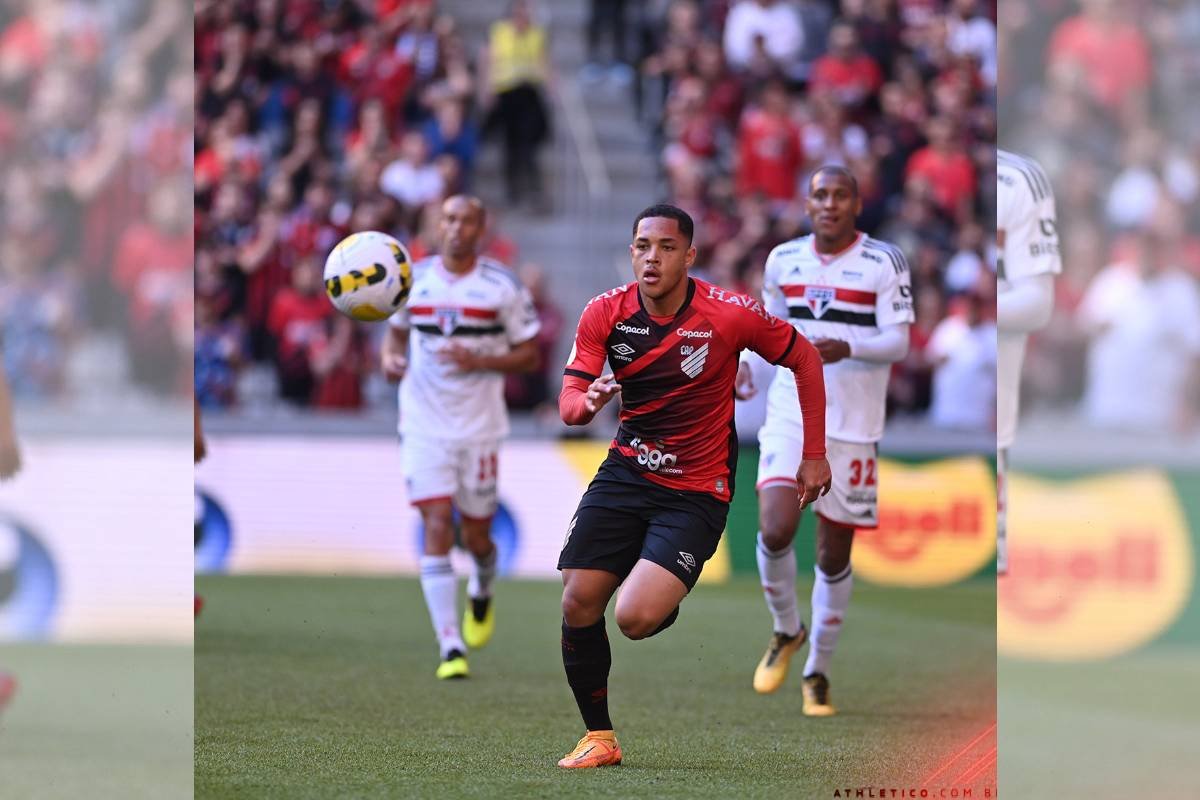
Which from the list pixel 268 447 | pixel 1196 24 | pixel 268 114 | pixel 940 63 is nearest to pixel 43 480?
pixel 268 447

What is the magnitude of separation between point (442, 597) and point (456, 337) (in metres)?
1.57

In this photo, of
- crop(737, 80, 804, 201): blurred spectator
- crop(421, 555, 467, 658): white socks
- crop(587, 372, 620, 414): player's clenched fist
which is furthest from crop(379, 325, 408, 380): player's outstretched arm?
crop(737, 80, 804, 201): blurred spectator

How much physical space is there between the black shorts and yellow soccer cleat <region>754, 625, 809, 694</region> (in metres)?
2.21

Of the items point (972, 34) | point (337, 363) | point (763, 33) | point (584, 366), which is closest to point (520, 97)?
point (763, 33)

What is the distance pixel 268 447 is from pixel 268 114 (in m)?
4.51

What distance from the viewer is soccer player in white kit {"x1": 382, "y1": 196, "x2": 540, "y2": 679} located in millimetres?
10117

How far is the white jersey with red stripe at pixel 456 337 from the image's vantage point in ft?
33.6

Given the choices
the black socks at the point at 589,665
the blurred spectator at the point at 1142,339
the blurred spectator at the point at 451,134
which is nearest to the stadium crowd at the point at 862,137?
the blurred spectator at the point at 451,134

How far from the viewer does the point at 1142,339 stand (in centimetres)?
488

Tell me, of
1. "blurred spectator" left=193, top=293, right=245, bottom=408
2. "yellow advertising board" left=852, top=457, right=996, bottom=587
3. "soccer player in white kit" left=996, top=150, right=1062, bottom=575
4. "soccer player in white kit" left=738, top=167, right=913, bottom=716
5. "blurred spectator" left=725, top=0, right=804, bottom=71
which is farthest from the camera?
"blurred spectator" left=725, top=0, right=804, bottom=71

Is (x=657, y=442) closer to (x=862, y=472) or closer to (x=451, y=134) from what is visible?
(x=862, y=472)

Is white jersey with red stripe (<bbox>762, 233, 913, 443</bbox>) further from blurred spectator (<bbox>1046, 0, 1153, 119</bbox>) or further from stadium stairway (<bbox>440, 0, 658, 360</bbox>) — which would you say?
stadium stairway (<bbox>440, 0, 658, 360</bbox>)

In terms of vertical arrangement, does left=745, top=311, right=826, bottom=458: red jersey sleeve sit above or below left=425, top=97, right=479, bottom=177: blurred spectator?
below

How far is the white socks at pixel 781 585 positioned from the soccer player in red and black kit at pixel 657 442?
1.73 meters
